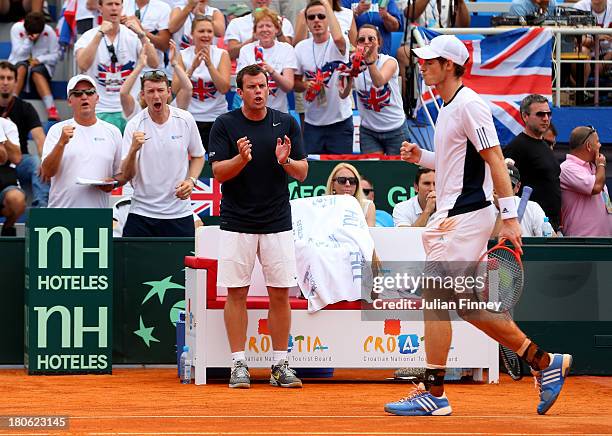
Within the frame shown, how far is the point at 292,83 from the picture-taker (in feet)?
46.1

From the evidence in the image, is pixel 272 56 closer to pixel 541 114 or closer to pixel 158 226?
pixel 541 114

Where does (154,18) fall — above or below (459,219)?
above

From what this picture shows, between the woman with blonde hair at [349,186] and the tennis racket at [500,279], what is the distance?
337cm

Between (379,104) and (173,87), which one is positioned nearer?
(379,104)

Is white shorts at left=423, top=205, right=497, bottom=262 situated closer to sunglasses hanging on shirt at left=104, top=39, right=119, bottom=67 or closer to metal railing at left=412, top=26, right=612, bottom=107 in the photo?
sunglasses hanging on shirt at left=104, top=39, right=119, bottom=67

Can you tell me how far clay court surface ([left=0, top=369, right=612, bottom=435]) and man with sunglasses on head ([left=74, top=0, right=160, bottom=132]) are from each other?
3663 mm

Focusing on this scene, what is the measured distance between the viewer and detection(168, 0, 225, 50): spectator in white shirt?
15.0 metres

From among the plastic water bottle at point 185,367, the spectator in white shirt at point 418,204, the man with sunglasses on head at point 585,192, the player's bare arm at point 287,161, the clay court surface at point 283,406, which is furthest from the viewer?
the man with sunglasses on head at point 585,192

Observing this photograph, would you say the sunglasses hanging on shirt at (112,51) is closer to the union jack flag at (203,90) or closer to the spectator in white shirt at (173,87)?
the spectator in white shirt at (173,87)

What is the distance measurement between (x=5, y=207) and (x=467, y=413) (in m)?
6.25

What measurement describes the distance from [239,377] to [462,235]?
277cm

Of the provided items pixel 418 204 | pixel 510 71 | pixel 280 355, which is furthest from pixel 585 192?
pixel 280 355

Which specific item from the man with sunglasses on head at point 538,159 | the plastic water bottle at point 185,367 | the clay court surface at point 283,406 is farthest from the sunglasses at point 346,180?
the man with sunglasses on head at point 538,159

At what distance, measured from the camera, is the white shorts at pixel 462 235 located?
805 centimetres
